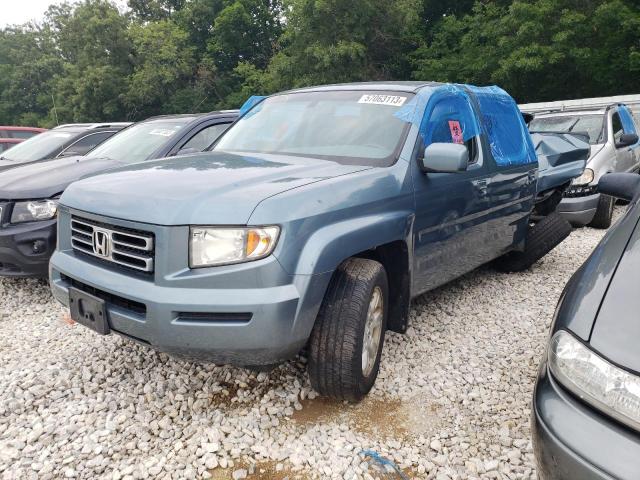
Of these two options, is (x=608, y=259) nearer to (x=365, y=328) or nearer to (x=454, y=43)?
Answer: (x=365, y=328)

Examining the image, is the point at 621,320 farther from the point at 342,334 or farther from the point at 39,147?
the point at 39,147

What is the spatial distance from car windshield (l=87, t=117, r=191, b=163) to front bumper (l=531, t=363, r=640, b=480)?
450 cm

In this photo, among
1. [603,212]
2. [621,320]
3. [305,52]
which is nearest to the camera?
[621,320]

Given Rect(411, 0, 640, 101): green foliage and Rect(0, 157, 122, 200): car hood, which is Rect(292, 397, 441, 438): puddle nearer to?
Rect(0, 157, 122, 200): car hood

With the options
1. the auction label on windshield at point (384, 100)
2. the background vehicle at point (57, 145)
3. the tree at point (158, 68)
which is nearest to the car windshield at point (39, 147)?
the background vehicle at point (57, 145)

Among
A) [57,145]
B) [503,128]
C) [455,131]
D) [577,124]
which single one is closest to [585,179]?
[577,124]

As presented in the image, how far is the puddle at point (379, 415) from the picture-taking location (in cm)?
253

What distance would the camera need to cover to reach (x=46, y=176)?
445 centimetres

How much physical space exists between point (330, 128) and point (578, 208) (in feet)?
16.0

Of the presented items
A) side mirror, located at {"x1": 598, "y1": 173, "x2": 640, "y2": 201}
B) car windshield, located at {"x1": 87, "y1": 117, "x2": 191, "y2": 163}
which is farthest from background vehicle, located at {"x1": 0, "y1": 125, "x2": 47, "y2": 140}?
side mirror, located at {"x1": 598, "y1": 173, "x2": 640, "y2": 201}

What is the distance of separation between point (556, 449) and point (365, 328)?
48.7 inches

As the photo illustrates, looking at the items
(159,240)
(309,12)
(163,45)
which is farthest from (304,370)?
(163,45)

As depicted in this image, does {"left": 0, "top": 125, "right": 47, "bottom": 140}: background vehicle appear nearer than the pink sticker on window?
No

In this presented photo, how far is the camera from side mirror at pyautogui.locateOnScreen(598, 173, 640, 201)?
8.75ft
